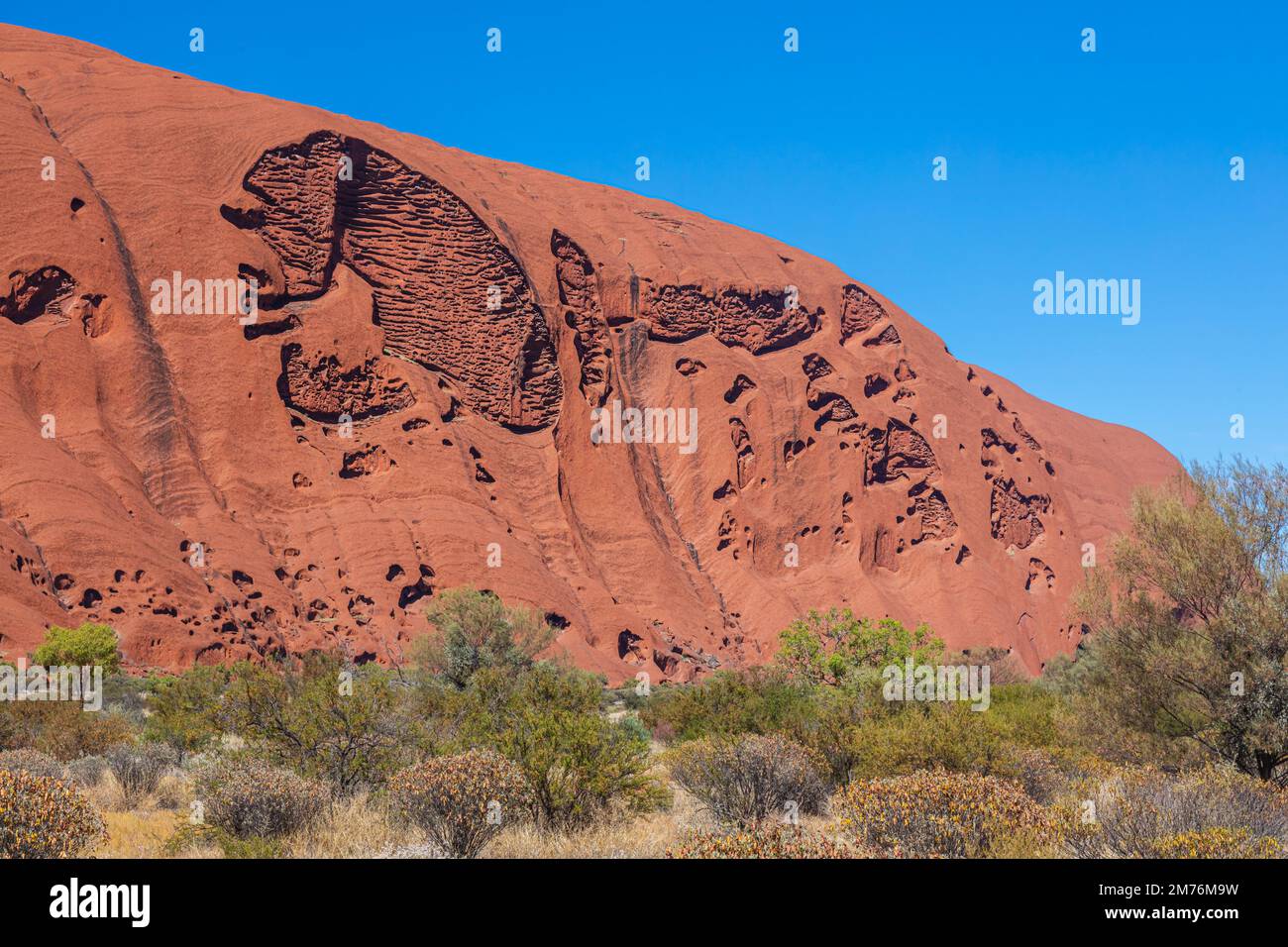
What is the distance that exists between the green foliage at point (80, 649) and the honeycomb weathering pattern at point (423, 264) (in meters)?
26.2

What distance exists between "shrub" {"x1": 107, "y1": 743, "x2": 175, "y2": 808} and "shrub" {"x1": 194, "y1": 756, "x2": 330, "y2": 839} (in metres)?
4.34

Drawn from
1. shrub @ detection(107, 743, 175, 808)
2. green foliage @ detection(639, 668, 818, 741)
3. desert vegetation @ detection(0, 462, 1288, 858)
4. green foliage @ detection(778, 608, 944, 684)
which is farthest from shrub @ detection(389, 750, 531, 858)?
green foliage @ detection(778, 608, 944, 684)

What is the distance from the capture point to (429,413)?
51.9 metres

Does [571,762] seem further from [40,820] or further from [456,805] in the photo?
[40,820]

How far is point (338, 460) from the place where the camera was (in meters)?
48.6

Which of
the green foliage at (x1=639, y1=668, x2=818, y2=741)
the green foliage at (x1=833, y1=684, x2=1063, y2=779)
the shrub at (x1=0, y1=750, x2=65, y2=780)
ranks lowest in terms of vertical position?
the green foliage at (x1=639, y1=668, x2=818, y2=741)

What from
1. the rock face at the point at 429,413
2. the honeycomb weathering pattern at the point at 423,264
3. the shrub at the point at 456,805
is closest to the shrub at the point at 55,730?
the shrub at the point at 456,805

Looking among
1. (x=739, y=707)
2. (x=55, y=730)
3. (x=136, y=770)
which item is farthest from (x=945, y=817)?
(x=55, y=730)

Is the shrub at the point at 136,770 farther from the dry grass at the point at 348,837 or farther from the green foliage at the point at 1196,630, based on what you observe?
the green foliage at the point at 1196,630

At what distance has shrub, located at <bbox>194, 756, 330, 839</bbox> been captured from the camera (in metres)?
8.84

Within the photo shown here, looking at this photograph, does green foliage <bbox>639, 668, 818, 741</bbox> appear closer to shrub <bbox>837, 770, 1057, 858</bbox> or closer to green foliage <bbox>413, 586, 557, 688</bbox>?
shrub <bbox>837, 770, 1057, 858</bbox>

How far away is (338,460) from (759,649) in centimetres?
2670

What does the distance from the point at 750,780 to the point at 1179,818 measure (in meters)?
4.18

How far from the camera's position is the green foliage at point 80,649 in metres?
29.8
